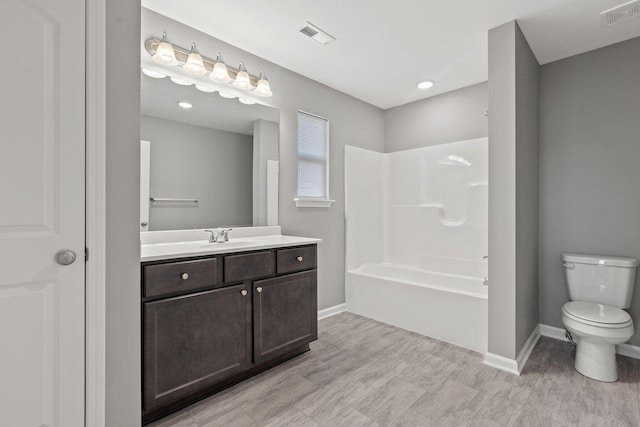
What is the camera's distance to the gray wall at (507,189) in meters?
2.11

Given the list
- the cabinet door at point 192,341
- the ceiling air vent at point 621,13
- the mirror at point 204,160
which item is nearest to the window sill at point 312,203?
the mirror at point 204,160

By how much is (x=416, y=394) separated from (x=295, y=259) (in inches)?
46.2

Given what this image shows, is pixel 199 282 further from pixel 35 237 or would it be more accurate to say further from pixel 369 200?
pixel 369 200

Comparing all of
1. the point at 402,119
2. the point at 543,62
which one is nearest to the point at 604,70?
the point at 543,62

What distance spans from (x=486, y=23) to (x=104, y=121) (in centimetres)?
248

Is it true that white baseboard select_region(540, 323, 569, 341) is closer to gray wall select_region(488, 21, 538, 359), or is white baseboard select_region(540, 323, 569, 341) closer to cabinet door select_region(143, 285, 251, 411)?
gray wall select_region(488, 21, 538, 359)

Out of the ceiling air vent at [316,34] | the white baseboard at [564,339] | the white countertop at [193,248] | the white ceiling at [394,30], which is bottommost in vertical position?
the white baseboard at [564,339]

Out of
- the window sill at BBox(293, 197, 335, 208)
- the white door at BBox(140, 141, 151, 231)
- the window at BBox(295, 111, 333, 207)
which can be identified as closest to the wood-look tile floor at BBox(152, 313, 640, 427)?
the white door at BBox(140, 141, 151, 231)

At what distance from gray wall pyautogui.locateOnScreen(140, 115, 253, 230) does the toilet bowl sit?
8.37 feet

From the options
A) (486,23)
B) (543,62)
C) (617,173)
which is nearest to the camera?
(486,23)

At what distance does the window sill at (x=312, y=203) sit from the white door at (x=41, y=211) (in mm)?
1865

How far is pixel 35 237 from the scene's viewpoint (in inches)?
44.7

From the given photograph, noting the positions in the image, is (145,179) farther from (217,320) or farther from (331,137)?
(331,137)

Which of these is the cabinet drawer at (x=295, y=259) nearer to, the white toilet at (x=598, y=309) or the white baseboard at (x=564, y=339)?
the white toilet at (x=598, y=309)
